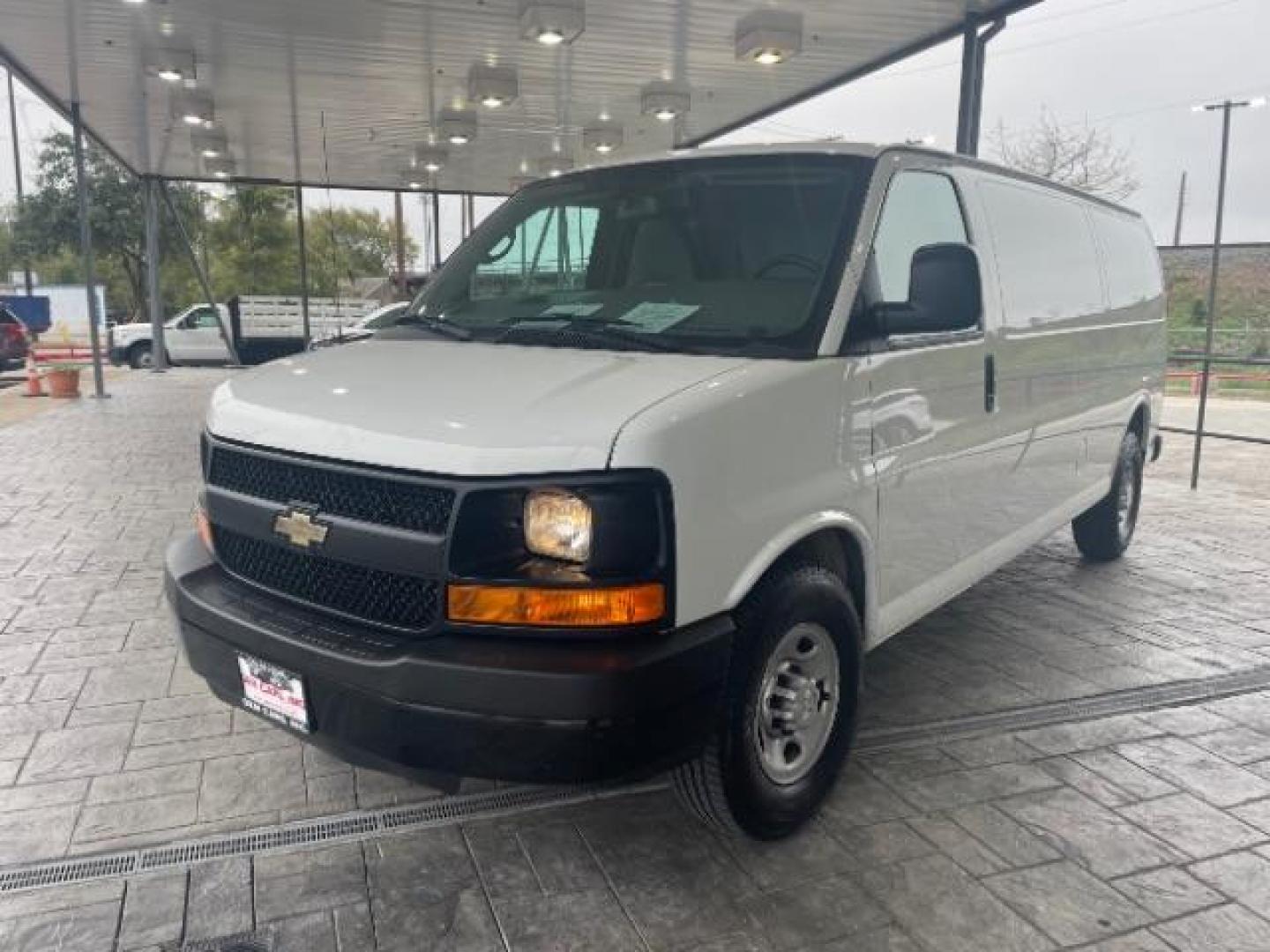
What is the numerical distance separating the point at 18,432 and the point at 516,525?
11287 mm

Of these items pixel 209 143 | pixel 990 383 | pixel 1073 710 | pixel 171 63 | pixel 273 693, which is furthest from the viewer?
pixel 209 143

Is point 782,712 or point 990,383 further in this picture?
point 990,383

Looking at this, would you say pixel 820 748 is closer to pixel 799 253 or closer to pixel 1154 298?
pixel 799 253

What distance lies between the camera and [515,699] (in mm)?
2242

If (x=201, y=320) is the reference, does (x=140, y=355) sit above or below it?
below

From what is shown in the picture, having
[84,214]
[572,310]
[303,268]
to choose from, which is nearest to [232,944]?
[572,310]

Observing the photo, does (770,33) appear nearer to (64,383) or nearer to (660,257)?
(660,257)

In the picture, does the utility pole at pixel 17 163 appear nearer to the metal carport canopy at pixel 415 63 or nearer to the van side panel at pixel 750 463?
the metal carport canopy at pixel 415 63

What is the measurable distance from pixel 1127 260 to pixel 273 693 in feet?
17.2

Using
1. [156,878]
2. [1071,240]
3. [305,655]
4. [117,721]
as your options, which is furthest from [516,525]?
[1071,240]

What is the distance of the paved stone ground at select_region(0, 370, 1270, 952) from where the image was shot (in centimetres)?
259

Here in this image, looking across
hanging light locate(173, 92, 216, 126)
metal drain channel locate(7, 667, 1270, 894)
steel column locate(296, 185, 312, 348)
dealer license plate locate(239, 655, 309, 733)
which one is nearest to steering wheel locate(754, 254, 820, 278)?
metal drain channel locate(7, 667, 1270, 894)

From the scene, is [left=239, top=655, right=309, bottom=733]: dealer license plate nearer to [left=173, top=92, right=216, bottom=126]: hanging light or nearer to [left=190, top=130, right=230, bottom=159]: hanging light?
[left=173, top=92, right=216, bottom=126]: hanging light

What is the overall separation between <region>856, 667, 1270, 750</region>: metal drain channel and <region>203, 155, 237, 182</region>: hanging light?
1705cm
